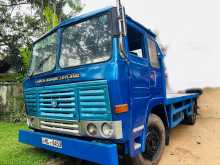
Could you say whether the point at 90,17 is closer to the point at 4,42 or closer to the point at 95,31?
the point at 95,31

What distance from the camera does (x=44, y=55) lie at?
12.8ft

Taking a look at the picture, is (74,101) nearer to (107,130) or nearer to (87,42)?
(107,130)

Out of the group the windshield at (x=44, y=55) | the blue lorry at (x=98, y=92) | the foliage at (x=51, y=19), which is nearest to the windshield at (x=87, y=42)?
the blue lorry at (x=98, y=92)

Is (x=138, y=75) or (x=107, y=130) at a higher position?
(x=138, y=75)

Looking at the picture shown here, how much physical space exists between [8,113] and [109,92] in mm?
5931

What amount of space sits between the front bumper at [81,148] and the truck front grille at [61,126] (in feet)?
0.31

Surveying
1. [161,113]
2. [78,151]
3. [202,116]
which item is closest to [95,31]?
[78,151]

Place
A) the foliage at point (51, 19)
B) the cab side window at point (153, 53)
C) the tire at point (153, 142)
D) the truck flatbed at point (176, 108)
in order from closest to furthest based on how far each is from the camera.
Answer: the tire at point (153, 142)
the cab side window at point (153, 53)
the truck flatbed at point (176, 108)
the foliage at point (51, 19)

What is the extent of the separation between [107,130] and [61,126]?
2.66 ft

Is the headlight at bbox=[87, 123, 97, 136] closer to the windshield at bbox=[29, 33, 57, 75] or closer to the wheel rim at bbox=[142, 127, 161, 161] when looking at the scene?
the wheel rim at bbox=[142, 127, 161, 161]

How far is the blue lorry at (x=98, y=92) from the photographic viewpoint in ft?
9.11

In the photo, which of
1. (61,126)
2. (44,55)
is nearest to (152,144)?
(61,126)

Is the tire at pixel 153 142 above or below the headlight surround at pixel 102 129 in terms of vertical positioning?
below

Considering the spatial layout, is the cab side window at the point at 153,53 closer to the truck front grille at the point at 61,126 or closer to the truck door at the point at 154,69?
the truck door at the point at 154,69
